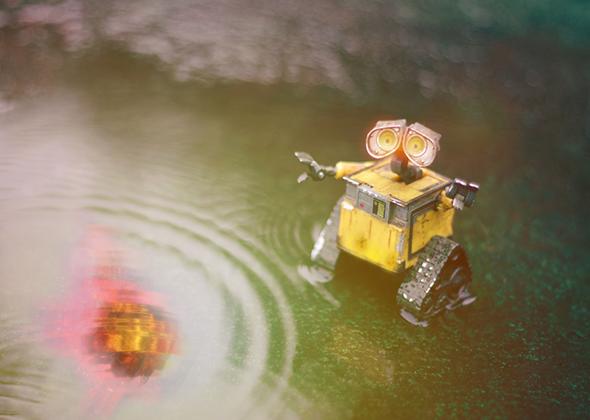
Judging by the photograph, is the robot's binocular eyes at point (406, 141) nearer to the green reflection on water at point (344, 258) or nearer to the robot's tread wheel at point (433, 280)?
the robot's tread wheel at point (433, 280)

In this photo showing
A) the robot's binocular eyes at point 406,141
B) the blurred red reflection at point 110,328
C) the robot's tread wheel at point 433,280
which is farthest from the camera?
the robot's tread wheel at point 433,280

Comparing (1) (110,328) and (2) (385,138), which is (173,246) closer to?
(1) (110,328)

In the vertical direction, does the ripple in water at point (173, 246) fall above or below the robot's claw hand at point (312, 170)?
below

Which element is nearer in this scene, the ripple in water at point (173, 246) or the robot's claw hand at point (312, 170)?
the ripple in water at point (173, 246)

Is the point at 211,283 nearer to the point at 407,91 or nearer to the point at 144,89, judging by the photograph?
the point at 144,89

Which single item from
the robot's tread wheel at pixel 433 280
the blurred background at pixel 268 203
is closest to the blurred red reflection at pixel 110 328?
the blurred background at pixel 268 203

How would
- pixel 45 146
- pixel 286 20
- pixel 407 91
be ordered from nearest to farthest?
pixel 45 146 < pixel 407 91 < pixel 286 20

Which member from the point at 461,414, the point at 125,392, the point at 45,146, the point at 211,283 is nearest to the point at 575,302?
the point at 461,414
